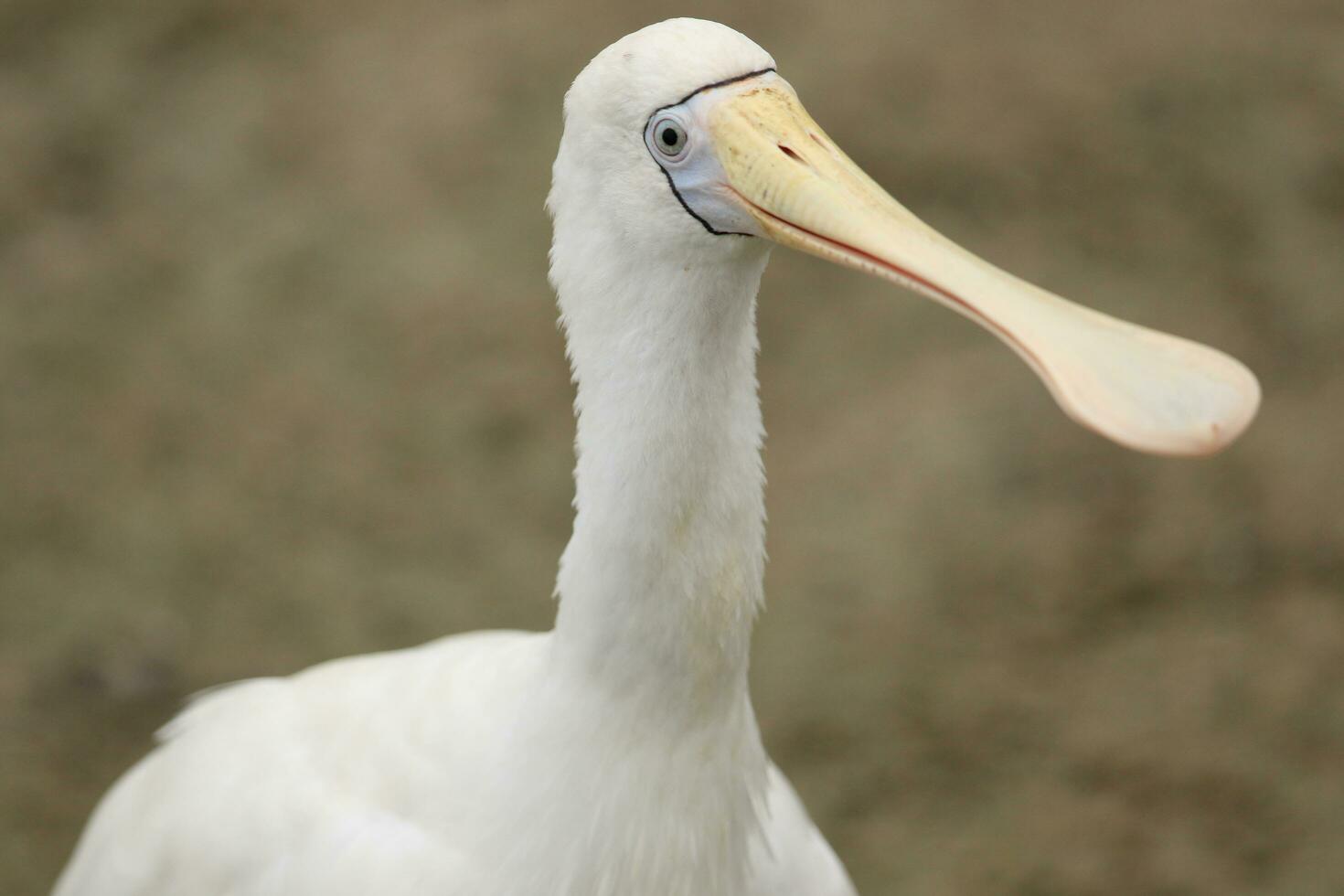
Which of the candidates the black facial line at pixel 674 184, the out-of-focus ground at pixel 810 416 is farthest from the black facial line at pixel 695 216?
the out-of-focus ground at pixel 810 416

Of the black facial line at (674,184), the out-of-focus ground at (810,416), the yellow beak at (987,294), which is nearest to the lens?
the yellow beak at (987,294)

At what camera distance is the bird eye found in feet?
5.57

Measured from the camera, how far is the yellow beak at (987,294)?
53.2 inches

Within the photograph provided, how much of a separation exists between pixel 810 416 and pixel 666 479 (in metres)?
2.82

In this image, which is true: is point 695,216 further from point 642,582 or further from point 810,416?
point 810,416

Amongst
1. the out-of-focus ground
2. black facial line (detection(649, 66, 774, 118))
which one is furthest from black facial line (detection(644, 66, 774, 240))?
the out-of-focus ground

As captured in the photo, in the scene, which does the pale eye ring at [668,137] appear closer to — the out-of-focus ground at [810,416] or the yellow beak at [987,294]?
the yellow beak at [987,294]

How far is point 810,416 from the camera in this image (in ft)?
15.1

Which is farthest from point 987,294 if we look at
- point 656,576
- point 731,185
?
point 656,576

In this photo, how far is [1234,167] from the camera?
5078 millimetres

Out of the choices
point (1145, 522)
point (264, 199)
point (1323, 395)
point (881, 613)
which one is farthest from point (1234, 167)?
point (264, 199)

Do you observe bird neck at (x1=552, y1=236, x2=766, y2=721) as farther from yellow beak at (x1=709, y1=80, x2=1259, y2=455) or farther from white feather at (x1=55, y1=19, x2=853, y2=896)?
yellow beak at (x1=709, y1=80, x2=1259, y2=455)

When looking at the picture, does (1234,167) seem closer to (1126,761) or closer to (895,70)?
(895,70)

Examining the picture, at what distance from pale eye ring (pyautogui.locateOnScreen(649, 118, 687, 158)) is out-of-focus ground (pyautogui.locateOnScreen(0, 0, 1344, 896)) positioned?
8.23ft
